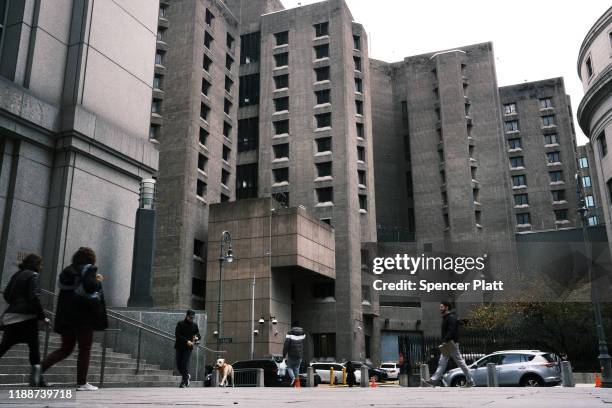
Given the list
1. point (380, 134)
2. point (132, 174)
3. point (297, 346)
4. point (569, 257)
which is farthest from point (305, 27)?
point (297, 346)

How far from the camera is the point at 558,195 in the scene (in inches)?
3061

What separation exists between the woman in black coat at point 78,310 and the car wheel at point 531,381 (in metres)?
16.9

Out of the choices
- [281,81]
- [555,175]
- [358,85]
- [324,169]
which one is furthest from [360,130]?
[555,175]

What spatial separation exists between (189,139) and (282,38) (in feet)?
63.7

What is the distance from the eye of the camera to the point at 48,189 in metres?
17.5

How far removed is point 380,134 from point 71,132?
64.5 meters

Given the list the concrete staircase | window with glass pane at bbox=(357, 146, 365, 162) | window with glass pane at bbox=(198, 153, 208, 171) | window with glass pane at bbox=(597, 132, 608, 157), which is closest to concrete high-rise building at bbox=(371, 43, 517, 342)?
window with glass pane at bbox=(357, 146, 365, 162)

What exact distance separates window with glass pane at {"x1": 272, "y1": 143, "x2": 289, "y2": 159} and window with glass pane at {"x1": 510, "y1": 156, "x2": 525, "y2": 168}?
38.2m

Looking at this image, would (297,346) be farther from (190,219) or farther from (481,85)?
(481,85)

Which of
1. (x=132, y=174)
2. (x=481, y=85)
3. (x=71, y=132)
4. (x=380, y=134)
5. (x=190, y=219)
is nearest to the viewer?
(x=71, y=132)

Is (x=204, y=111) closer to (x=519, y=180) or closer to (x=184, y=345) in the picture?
(x=184, y=345)

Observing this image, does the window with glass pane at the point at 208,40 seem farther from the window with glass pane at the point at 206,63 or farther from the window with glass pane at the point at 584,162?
the window with glass pane at the point at 584,162

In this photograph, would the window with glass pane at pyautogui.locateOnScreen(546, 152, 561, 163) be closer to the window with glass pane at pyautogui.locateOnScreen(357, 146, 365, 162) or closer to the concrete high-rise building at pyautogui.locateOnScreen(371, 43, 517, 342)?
the concrete high-rise building at pyautogui.locateOnScreen(371, 43, 517, 342)

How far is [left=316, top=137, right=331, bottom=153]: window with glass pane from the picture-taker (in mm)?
57844
